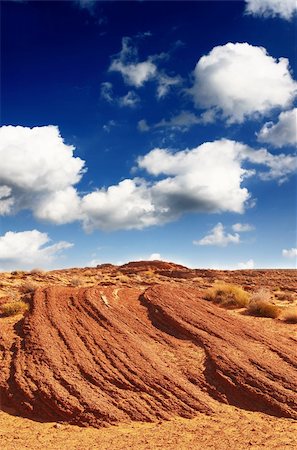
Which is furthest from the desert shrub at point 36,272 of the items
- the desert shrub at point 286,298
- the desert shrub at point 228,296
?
the desert shrub at point 286,298

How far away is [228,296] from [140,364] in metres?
12.2

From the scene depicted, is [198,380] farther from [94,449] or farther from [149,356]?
[94,449]

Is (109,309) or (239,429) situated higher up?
(109,309)

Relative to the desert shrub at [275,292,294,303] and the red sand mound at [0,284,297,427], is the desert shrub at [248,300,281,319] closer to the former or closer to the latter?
the red sand mound at [0,284,297,427]

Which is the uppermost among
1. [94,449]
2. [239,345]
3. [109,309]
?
[109,309]

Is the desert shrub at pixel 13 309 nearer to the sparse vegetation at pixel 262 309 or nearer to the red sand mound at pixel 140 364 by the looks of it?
the red sand mound at pixel 140 364

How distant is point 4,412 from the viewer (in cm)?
1225

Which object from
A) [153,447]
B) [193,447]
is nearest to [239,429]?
[193,447]

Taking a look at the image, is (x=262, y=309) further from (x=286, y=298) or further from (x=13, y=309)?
(x=13, y=309)

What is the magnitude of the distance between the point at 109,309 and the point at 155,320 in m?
2.13

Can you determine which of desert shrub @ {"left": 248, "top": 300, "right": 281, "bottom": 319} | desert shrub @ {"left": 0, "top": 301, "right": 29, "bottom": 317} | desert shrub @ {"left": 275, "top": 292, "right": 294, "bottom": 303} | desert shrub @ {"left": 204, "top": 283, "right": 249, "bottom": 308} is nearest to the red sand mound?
desert shrub @ {"left": 0, "top": 301, "right": 29, "bottom": 317}

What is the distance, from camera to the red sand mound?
39.5ft

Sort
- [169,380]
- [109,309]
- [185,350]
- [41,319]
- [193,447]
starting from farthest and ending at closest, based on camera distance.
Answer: [109,309], [41,319], [185,350], [169,380], [193,447]

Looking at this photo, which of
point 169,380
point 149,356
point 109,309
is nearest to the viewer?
point 169,380
